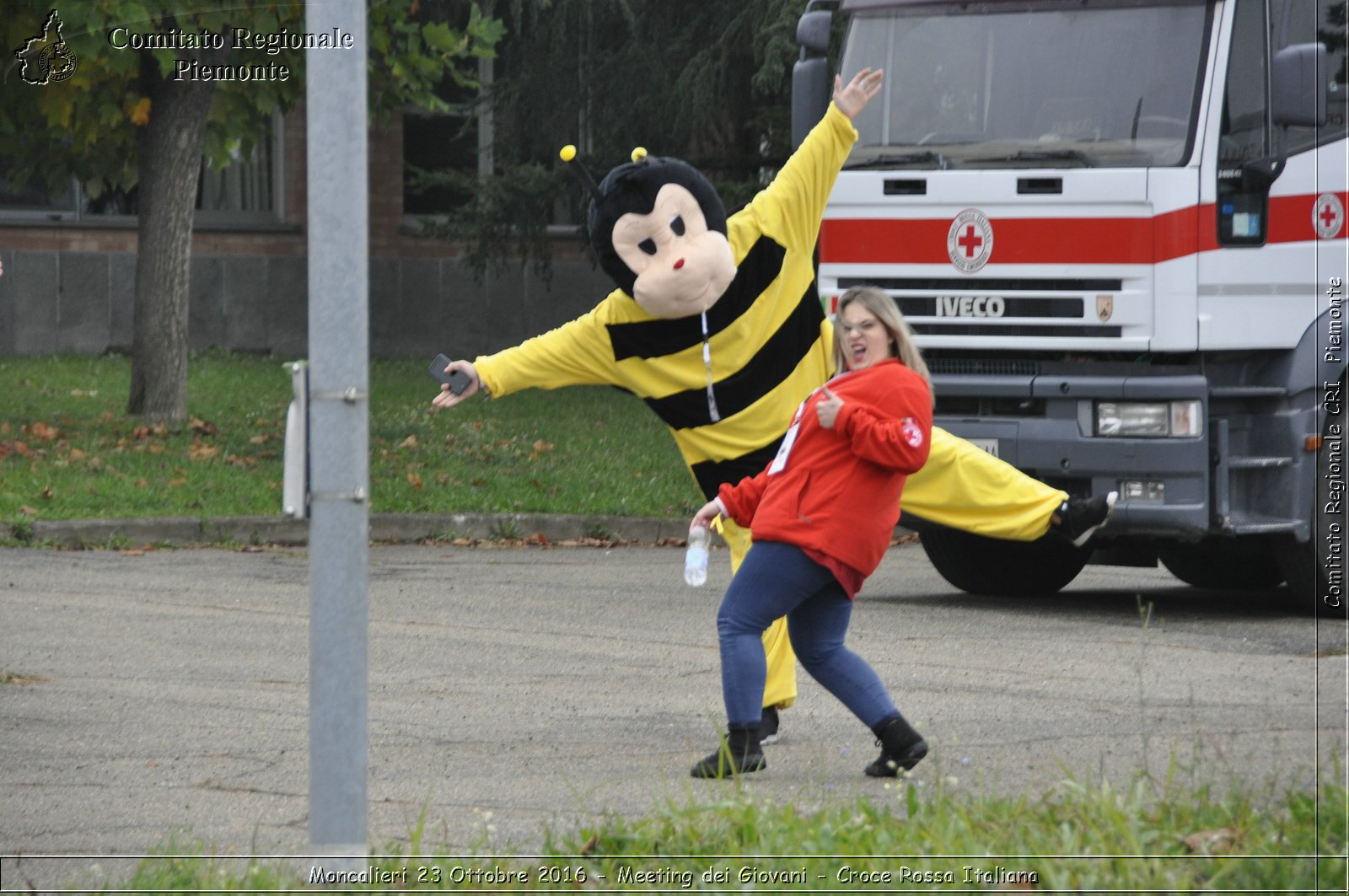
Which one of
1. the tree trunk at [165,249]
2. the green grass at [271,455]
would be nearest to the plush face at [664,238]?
the green grass at [271,455]

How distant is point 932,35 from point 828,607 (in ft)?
15.6

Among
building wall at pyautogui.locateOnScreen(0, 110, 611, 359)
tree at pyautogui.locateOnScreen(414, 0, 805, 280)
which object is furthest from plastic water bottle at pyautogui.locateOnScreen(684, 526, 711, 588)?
building wall at pyautogui.locateOnScreen(0, 110, 611, 359)

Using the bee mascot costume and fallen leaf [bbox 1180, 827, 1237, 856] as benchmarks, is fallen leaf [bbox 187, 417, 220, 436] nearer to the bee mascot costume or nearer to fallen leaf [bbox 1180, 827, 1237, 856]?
the bee mascot costume

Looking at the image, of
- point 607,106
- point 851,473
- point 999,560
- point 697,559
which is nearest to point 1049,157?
point 999,560

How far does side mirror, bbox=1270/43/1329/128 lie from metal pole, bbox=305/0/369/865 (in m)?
5.96

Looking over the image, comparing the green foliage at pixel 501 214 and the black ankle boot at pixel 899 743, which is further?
the green foliage at pixel 501 214

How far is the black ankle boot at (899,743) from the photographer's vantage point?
577 cm

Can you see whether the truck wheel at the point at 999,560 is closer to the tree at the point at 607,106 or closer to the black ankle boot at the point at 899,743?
the black ankle boot at the point at 899,743

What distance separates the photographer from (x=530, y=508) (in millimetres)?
13375

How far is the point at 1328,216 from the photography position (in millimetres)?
9172

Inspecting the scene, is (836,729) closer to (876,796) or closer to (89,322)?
(876,796)

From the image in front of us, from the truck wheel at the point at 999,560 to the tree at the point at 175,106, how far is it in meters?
6.22

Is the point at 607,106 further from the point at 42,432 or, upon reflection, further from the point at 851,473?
the point at 851,473

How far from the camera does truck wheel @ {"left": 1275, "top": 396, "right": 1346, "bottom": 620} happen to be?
365 inches
